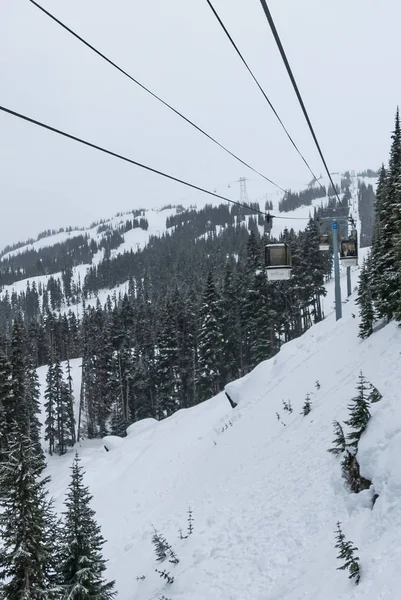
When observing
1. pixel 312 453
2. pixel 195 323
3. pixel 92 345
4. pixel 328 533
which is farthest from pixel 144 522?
pixel 92 345

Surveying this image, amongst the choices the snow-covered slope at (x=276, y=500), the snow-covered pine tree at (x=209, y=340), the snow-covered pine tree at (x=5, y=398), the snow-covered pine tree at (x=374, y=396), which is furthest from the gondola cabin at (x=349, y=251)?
the snow-covered pine tree at (x=5, y=398)

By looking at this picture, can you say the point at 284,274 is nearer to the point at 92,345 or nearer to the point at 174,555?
the point at 174,555

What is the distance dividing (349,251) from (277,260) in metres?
10.4

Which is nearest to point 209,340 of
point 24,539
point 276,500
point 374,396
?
point 276,500

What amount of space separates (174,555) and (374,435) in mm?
5808

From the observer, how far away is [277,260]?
50.8 feet

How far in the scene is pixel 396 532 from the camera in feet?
21.5

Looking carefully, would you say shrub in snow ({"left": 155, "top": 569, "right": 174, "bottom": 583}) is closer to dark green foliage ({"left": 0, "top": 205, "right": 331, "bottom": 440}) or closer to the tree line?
the tree line

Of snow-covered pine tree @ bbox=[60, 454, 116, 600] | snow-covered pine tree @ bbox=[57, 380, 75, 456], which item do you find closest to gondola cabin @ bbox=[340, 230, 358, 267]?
snow-covered pine tree @ bbox=[60, 454, 116, 600]

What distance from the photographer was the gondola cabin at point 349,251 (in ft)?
77.9

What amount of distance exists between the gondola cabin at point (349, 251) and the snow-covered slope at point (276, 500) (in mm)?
4304

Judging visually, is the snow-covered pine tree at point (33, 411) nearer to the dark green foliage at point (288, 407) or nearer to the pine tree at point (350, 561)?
the dark green foliage at point (288, 407)

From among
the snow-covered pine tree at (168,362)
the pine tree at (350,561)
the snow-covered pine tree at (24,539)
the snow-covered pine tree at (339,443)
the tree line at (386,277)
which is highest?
the tree line at (386,277)

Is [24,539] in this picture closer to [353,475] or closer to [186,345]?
[353,475]
